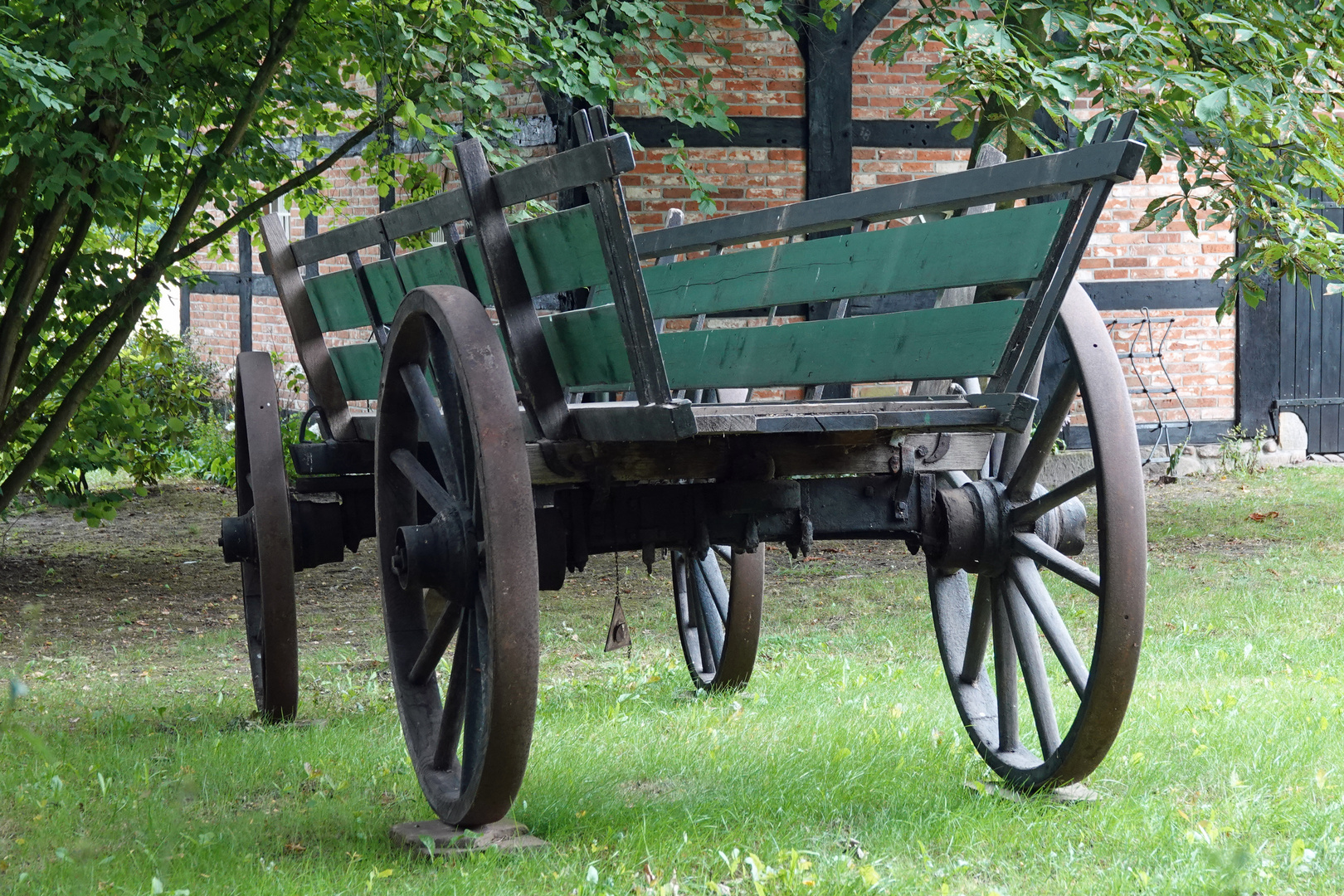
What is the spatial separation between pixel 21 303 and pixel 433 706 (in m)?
3.59

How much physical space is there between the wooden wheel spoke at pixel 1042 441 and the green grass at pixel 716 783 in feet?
2.30

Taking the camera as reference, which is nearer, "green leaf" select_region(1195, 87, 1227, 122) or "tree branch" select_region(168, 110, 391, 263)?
"green leaf" select_region(1195, 87, 1227, 122)

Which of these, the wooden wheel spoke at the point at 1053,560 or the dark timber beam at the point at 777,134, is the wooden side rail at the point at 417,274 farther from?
the dark timber beam at the point at 777,134

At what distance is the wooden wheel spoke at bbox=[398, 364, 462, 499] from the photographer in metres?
2.72

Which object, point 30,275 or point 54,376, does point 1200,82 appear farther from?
point 54,376

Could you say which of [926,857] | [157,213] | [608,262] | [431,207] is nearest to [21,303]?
[157,213]

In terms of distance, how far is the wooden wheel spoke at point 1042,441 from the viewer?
2.88 m

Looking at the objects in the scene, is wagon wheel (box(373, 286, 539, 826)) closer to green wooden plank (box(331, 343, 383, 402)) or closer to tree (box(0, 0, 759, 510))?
green wooden plank (box(331, 343, 383, 402))

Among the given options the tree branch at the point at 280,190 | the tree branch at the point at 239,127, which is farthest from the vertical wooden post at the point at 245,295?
the tree branch at the point at 239,127

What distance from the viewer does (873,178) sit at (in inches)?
348

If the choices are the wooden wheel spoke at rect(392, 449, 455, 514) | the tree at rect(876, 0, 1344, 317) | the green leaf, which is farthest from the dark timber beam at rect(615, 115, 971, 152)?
the wooden wheel spoke at rect(392, 449, 455, 514)

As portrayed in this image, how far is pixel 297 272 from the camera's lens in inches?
157

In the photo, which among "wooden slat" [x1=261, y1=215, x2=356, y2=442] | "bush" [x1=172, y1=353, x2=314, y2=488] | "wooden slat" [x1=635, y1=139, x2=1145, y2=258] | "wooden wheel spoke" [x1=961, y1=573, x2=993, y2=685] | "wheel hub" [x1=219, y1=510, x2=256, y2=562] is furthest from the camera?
"bush" [x1=172, y1=353, x2=314, y2=488]

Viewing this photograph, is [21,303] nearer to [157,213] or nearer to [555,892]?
[157,213]
